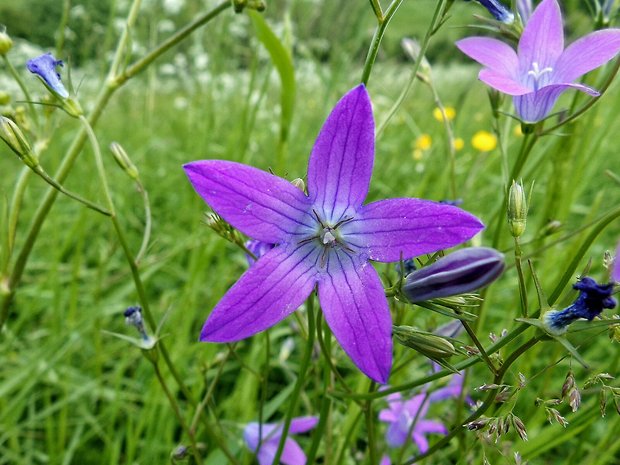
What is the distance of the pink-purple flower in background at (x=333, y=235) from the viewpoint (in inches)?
26.9

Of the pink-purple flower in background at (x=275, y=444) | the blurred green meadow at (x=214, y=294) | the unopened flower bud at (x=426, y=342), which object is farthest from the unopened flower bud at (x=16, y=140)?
the pink-purple flower in background at (x=275, y=444)

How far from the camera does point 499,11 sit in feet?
3.20

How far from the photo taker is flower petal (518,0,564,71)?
3.06 feet

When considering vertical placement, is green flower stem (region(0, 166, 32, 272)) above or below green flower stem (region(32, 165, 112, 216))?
above

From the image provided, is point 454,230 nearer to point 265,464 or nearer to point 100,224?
point 265,464

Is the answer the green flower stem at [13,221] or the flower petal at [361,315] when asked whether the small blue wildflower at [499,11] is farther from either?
the green flower stem at [13,221]

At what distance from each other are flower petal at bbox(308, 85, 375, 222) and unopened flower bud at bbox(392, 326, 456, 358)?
18 centimetres

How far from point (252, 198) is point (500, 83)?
1.25 ft

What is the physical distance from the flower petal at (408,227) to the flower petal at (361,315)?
35mm

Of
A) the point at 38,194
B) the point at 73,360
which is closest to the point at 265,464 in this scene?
the point at 73,360

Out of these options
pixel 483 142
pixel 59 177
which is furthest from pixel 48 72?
pixel 483 142

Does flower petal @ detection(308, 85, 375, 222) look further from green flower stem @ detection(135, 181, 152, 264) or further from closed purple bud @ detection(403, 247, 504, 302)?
green flower stem @ detection(135, 181, 152, 264)

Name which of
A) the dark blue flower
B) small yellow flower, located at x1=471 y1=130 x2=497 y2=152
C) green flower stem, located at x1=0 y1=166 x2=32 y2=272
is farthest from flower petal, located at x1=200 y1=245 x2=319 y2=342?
small yellow flower, located at x1=471 y1=130 x2=497 y2=152

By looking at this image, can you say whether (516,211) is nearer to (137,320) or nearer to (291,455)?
(137,320)
